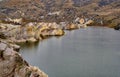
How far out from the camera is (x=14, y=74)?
121 ft

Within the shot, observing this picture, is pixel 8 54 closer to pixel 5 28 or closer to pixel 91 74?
pixel 91 74

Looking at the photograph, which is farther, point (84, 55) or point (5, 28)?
point (5, 28)

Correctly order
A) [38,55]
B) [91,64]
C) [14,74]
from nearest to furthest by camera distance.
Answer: [14,74], [91,64], [38,55]

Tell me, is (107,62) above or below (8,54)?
below

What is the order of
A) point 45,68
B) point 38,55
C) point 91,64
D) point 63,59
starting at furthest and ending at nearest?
point 38,55 < point 63,59 < point 91,64 < point 45,68

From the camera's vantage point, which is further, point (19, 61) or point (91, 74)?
point (91, 74)

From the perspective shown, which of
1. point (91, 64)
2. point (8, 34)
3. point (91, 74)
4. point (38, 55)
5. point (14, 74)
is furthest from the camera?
point (8, 34)

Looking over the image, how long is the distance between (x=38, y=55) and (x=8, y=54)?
33.8 meters

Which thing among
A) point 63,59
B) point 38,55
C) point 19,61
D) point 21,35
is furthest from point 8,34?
point 19,61

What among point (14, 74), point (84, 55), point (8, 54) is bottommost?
point (84, 55)

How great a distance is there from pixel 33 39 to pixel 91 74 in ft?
184

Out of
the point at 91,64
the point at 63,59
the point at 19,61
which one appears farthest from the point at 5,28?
the point at 19,61

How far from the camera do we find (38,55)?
71.1 metres

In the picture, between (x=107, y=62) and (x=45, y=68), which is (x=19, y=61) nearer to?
(x=45, y=68)
